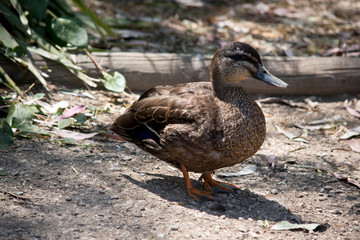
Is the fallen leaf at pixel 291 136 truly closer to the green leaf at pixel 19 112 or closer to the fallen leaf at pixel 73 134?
the fallen leaf at pixel 73 134

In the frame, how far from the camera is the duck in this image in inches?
146

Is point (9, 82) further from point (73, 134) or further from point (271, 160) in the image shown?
point (271, 160)

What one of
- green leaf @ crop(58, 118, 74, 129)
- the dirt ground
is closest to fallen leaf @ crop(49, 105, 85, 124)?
green leaf @ crop(58, 118, 74, 129)

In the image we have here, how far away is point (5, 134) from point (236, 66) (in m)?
1.98

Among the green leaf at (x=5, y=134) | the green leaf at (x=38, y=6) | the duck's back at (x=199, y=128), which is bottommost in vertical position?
the green leaf at (x=5, y=134)

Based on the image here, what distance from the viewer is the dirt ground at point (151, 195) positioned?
3.27 meters

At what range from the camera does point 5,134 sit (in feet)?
13.5

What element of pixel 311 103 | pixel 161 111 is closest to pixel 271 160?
pixel 161 111

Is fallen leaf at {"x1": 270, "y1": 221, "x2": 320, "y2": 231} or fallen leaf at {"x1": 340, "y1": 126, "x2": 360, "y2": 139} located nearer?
fallen leaf at {"x1": 270, "y1": 221, "x2": 320, "y2": 231}

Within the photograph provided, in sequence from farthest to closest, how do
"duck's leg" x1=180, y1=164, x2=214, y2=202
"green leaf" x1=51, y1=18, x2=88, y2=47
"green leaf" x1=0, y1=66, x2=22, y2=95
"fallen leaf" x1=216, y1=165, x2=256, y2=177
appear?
"green leaf" x1=51, y1=18, x2=88, y2=47 → "green leaf" x1=0, y1=66, x2=22, y2=95 → "fallen leaf" x1=216, y1=165, x2=256, y2=177 → "duck's leg" x1=180, y1=164, x2=214, y2=202

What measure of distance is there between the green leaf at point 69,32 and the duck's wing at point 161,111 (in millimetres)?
1675

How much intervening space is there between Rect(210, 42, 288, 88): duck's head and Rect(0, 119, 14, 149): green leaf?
5.72 feet

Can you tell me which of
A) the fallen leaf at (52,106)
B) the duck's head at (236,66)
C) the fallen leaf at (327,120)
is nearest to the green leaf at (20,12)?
the fallen leaf at (52,106)

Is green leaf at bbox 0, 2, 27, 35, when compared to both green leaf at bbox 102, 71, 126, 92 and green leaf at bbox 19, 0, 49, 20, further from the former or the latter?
green leaf at bbox 102, 71, 126, 92
